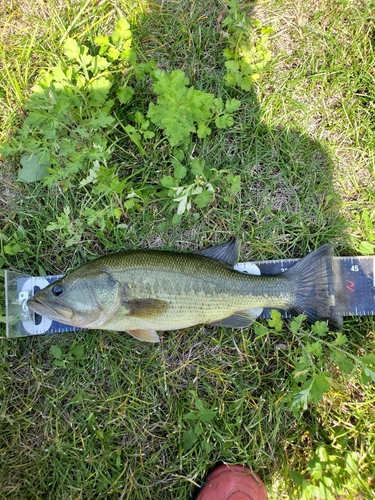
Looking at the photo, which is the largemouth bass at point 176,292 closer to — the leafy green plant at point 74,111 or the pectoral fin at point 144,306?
the pectoral fin at point 144,306

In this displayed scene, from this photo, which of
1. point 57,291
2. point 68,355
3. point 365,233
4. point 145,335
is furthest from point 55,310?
point 365,233

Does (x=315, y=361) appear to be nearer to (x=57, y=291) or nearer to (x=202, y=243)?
(x=202, y=243)

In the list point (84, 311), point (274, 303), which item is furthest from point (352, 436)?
point (84, 311)

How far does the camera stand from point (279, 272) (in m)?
3.51

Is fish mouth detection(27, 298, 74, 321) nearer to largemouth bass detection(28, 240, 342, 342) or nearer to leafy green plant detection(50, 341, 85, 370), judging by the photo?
largemouth bass detection(28, 240, 342, 342)

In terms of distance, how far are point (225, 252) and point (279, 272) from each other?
544mm

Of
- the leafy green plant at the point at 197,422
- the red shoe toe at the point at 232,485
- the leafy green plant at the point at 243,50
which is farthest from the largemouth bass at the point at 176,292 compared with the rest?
the leafy green plant at the point at 243,50

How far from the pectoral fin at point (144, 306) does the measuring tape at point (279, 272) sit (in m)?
0.71

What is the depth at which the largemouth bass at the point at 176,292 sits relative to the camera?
121 inches

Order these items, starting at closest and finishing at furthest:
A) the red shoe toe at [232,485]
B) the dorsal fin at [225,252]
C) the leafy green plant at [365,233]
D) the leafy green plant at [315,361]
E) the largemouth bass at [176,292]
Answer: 1. the leafy green plant at [315,361]
2. the largemouth bass at [176,292]
3. the red shoe toe at [232,485]
4. the dorsal fin at [225,252]
5. the leafy green plant at [365,233]

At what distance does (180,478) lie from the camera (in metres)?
3.40

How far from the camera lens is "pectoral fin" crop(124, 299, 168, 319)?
3107 mm

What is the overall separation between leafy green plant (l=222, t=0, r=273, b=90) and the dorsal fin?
4.80 feet

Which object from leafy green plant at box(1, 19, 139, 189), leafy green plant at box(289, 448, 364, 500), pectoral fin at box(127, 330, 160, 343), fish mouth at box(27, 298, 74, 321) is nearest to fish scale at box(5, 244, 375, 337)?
fish mouth at box(27, 298, 74, 321)
